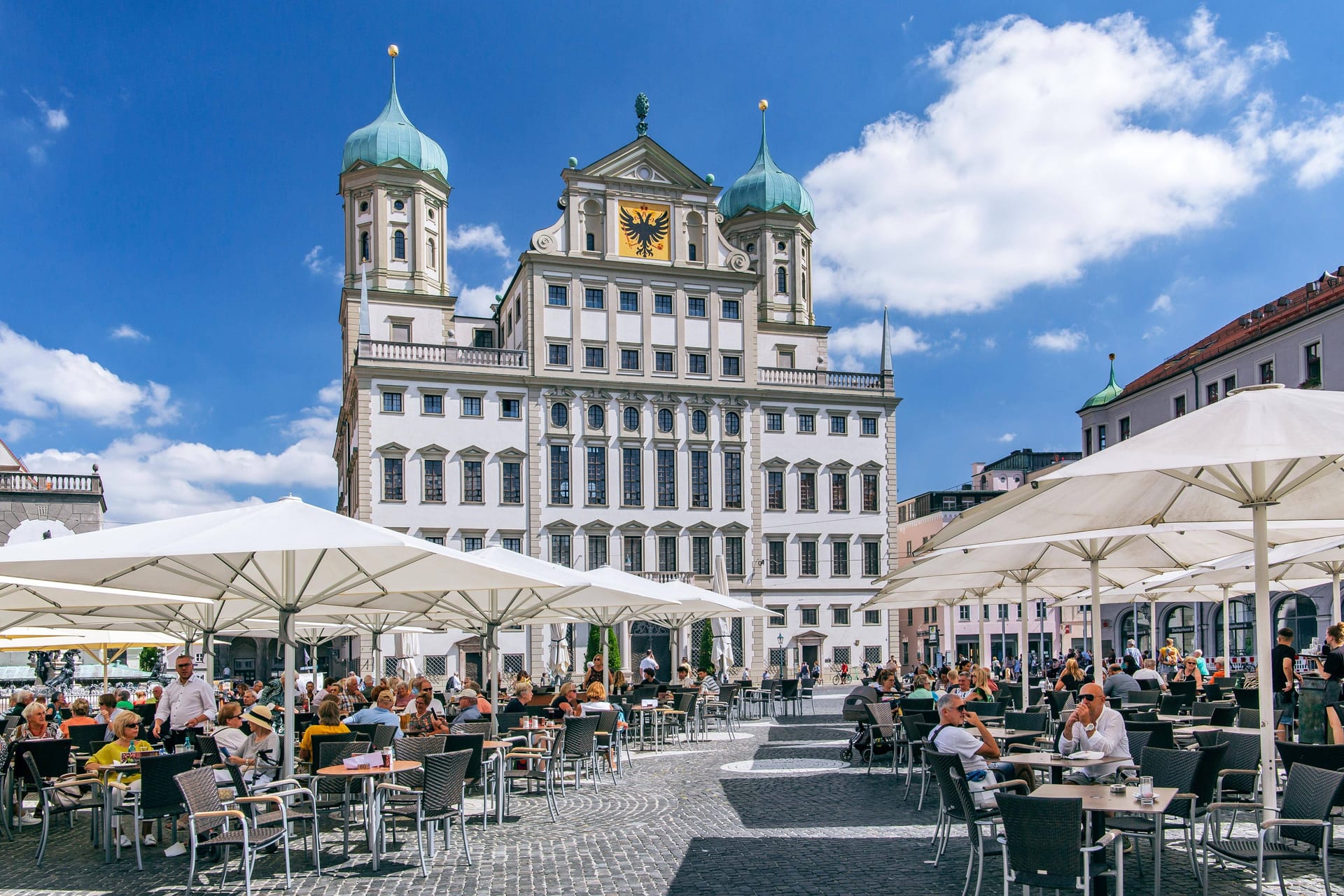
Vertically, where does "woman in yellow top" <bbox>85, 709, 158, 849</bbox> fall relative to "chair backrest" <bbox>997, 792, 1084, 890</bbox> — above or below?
below

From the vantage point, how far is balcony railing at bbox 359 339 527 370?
4922 centimetres

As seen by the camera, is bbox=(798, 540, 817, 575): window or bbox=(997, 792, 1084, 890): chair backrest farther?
bbox=(798, 540, 817, 575): window

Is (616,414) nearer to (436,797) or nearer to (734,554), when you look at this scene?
(734,554)

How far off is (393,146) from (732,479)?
22898 millimetres

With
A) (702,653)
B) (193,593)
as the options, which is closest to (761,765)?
(193,593)

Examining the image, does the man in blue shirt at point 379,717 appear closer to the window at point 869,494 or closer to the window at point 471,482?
the window at point 471,482

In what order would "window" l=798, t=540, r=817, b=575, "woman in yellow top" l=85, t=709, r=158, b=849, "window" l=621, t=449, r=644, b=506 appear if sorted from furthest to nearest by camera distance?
"window" l=798, t=540, r=817, b=575 → "window" l=621, t=449, r=644, b=506 → "woman in yellow top" l=85, t=709, r=158, b=849

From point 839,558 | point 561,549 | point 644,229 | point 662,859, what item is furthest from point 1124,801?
point 644,229

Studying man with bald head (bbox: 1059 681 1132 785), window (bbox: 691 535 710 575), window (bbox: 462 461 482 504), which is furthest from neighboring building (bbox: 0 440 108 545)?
man with bald head (bbox: 1059 681 1132 785)

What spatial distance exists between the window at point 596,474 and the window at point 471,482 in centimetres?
475

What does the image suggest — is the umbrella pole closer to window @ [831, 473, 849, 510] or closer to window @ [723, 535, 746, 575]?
window @ [723, 535, 746, 575]

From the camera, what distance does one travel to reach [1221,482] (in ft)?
→ 29.1

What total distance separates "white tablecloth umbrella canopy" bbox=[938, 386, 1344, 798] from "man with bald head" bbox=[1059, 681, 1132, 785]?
1452 mm

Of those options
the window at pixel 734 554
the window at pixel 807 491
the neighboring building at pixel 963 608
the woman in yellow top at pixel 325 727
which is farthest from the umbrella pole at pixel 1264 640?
the neighboring building at pixel 963 608
